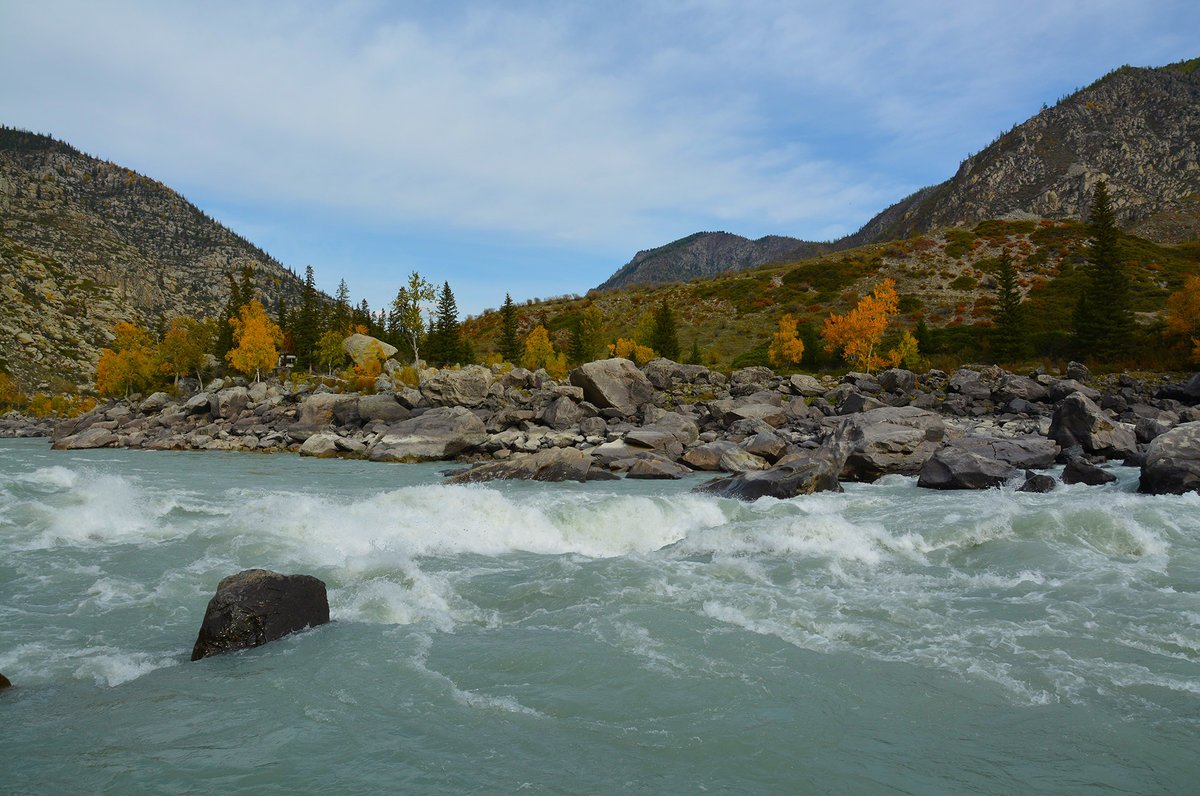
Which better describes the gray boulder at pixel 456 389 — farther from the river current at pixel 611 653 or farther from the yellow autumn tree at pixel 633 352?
the river current at pixel 611 653

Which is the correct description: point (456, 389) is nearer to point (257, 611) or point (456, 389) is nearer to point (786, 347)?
point (257, 611)

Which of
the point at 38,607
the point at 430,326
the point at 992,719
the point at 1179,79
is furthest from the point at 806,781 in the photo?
the point at 1179,79

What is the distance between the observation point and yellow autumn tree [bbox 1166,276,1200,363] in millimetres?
38344

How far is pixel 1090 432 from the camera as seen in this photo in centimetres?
2142

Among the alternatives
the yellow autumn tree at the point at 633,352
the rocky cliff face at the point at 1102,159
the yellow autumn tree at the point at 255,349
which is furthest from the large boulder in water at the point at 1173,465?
the rocky cliff face at the point at 1102,159

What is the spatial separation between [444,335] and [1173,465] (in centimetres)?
6475

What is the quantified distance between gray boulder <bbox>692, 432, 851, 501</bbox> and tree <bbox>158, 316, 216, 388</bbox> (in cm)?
6433

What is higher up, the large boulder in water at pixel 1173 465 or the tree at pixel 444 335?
the tree at pixel 444 335

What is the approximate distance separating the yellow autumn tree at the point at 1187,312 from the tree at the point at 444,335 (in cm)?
6143

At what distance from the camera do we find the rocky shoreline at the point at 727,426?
735 inches

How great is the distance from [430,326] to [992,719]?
68.5 meters

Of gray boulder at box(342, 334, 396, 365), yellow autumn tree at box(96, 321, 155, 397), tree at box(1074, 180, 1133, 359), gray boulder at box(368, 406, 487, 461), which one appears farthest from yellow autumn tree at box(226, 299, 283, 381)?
tree at box(1074, 180, 1133, 359)

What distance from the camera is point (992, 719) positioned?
5.54 meters

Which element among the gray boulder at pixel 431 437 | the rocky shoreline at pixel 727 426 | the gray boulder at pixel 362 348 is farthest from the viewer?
the gray boulder at pixel 362 348
